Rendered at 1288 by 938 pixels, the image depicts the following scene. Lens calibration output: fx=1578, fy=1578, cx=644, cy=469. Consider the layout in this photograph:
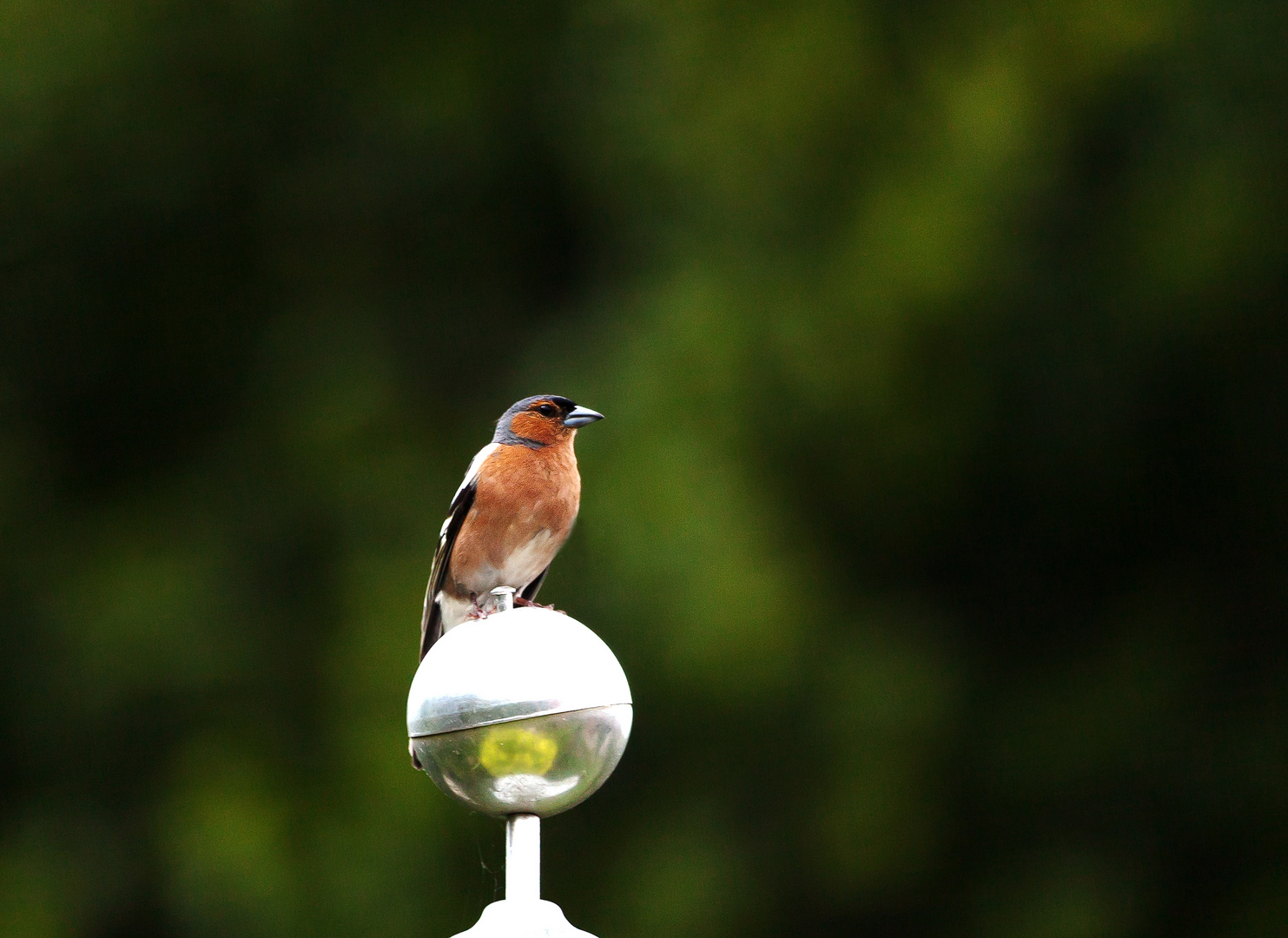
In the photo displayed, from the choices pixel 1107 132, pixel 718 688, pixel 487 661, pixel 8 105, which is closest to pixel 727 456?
pixel 718 688

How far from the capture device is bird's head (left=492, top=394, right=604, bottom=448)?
550 centimetres

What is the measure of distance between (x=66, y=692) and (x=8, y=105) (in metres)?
3.83

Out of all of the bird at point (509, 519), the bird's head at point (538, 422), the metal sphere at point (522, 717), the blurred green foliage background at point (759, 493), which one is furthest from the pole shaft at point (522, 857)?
the blurred green foliage background at point (759, 493)

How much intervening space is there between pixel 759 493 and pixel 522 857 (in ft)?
21.1

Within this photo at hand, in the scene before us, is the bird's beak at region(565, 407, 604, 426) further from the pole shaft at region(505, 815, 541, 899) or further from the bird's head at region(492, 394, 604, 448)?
the pole shaft at region(505, 815, 541, 899)

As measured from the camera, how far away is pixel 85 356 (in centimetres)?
1048

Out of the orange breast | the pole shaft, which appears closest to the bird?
the orange breast

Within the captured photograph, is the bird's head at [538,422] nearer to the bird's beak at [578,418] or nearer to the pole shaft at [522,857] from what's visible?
the bird's beak at [578,418]

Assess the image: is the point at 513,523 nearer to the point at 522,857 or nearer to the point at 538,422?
the point at 538,422

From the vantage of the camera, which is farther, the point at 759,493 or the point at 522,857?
the point at 759,493

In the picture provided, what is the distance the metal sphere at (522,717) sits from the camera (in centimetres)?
259

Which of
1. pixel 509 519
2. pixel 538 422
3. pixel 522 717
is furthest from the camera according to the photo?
pixel 538 422

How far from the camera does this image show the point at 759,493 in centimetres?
899

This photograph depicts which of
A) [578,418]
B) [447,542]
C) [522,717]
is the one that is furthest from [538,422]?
[522,717]
